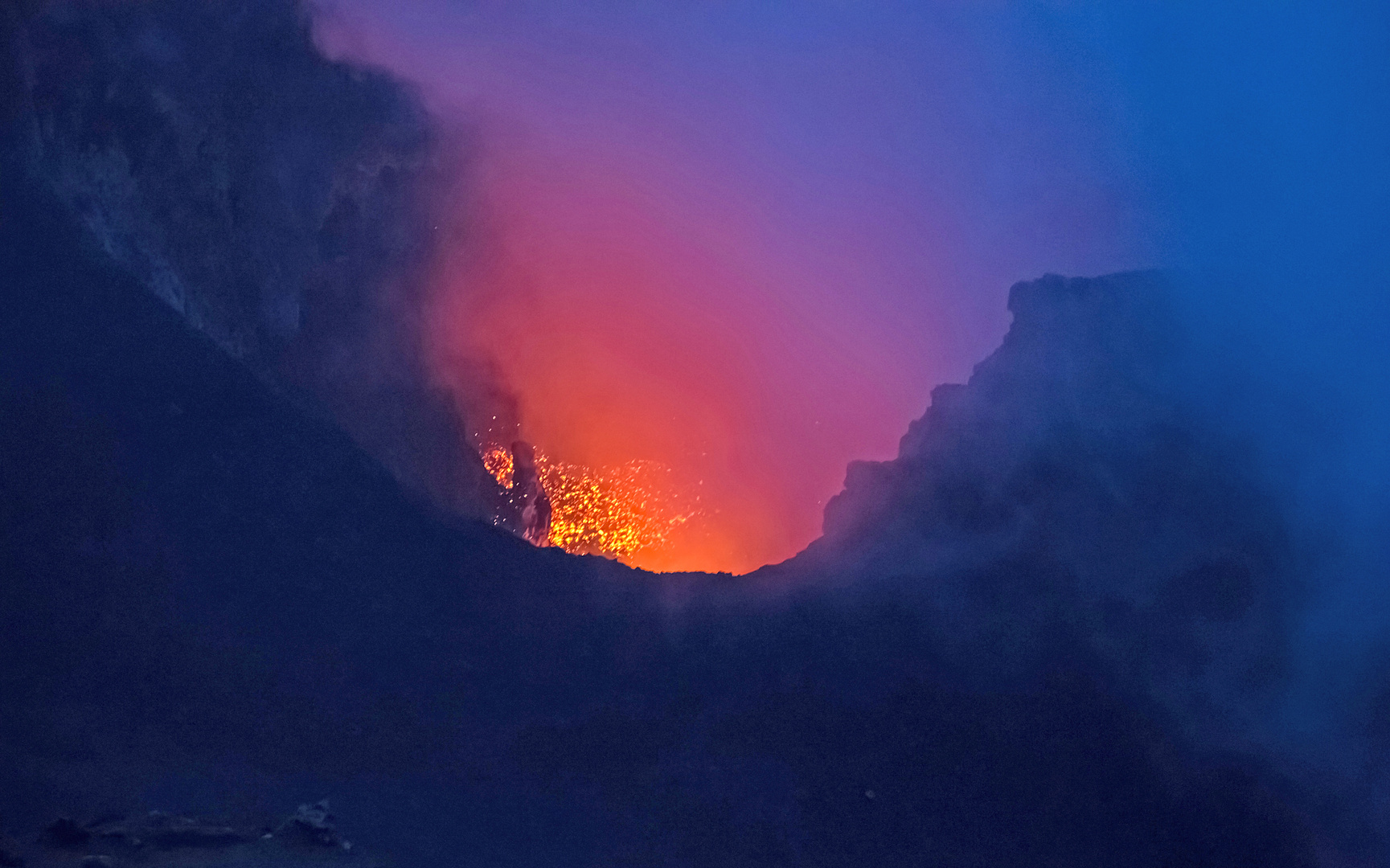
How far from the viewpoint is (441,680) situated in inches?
303

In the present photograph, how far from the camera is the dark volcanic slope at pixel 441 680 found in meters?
7.12

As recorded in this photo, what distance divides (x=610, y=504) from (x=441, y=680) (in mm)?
3234

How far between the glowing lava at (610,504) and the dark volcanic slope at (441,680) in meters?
1.86

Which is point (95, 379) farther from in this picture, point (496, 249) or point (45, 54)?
point (496, 249)

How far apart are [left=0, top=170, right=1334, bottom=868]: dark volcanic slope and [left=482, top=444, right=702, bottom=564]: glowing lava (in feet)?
6.11

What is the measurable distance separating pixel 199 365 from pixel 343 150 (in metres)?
2.47

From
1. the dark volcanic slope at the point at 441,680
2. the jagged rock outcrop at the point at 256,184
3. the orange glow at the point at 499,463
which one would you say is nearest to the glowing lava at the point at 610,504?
the orange glow at the point at 499,463

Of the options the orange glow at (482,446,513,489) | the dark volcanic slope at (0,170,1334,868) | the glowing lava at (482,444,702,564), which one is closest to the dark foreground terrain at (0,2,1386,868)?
the dark volcanic slope at (0,170,1334,868)

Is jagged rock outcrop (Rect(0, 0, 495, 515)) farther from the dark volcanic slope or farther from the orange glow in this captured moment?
the dark volcanic slope

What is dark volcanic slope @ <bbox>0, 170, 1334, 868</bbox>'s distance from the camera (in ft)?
23.4

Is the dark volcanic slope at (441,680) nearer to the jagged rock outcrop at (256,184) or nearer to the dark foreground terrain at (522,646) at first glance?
the dark foreground terrain at (522,646)

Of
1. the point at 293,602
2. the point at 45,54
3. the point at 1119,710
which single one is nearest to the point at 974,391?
the point at 1119,710

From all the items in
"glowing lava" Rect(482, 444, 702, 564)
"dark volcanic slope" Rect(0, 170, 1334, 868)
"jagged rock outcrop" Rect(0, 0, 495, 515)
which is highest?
"jagged rock outcrop" Rect(0, 0, 495, 515)

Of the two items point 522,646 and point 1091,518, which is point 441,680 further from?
point 1091,518
